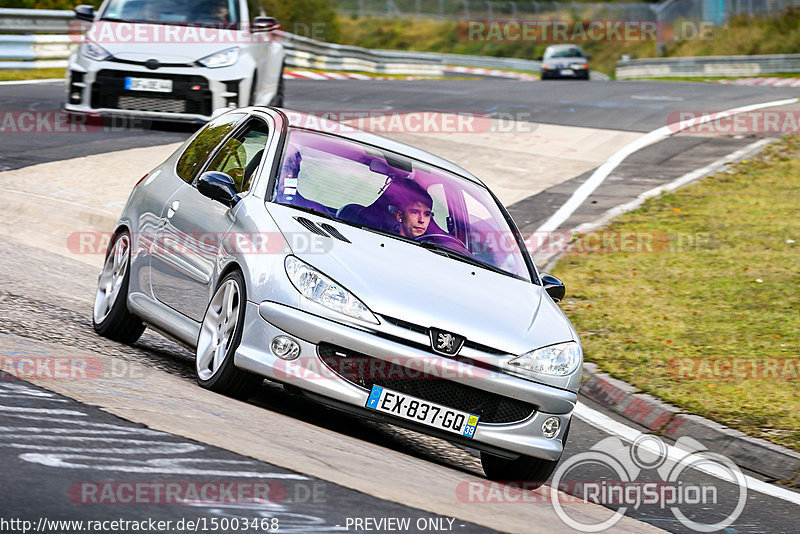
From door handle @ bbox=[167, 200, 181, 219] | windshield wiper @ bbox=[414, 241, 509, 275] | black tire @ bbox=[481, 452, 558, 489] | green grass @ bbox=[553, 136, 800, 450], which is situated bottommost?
green grass @ bbox=[553, 136, 800, 450]

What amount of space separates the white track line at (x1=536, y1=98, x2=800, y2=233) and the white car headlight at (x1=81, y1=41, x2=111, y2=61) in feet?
20.0

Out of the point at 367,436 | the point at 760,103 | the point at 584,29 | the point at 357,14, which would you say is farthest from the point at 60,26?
the point at 357,14

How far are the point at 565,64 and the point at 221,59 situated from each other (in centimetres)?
3102

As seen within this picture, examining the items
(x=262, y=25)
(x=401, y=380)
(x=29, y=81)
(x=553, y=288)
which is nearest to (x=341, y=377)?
(x=401, y=380)

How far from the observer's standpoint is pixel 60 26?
2539 cm

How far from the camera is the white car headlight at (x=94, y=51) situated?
15.5m

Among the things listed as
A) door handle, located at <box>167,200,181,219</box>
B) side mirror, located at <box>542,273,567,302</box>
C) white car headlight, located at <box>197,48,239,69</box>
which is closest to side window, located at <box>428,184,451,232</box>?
side mirror, located at <box>542,273,567,302</box>

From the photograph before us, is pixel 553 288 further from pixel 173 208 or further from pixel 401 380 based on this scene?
pixel 173 208

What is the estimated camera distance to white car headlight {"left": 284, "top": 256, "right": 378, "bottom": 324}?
5.90 metres

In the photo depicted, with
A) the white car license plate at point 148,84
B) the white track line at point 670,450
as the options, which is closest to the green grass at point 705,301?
the white track line at point 670,450

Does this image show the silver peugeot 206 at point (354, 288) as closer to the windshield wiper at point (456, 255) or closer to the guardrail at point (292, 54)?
the windshield wiper at point (456, 255)

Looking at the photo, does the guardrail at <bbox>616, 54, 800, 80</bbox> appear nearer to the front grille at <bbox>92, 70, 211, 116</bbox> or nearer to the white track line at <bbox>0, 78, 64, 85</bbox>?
the white track line at <bbox>0, 78, 64, 85</bbox>

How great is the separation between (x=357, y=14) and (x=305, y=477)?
6990 cm

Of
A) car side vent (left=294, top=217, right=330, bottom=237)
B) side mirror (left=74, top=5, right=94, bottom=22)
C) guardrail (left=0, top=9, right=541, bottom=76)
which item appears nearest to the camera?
car side vent (left=294, top=217, right=330, bottom=237)
